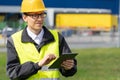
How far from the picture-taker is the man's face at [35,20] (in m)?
4.84

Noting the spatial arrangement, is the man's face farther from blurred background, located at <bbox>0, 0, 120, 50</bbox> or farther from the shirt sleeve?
blurred background, located at <bbox>0, 0, 120, 50</bbox>

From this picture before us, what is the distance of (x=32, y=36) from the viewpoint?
4930 mm

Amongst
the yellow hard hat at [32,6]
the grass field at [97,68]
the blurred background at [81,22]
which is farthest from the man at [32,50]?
the blurred background at [81,22]

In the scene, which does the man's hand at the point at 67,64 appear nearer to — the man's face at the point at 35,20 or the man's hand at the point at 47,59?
the man's hand at the point at 47,59

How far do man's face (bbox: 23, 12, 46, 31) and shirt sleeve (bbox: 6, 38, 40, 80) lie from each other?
27cm

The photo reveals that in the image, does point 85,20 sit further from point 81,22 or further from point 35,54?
point 35,54

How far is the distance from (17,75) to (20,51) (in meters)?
0.23

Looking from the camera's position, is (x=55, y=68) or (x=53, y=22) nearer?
(x=55, y=68)

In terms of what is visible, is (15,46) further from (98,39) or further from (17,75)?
(98,39)

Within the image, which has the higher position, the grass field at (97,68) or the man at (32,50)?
the man at (32,50)

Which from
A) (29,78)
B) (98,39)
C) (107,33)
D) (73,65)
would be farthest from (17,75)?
(107,33)

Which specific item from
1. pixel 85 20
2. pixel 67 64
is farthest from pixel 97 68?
pixel 85 20

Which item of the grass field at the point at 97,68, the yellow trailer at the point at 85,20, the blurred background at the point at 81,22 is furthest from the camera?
the yellow trailer at the point at 85,20

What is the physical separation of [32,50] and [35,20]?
0.29 meters
